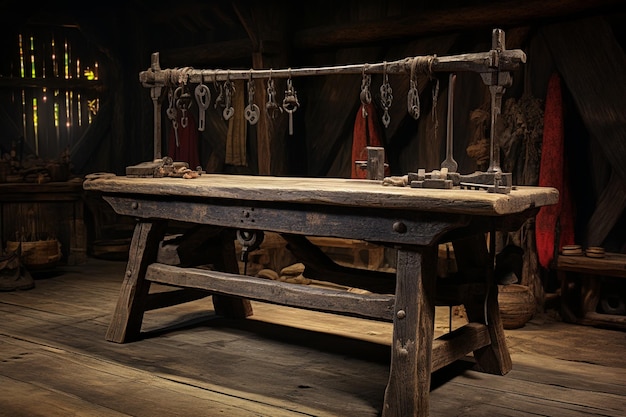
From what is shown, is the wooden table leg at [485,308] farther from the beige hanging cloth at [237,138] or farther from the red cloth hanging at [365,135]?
the beige hanging cloth at [237,138]

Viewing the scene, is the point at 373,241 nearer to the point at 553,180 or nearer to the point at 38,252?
the point at 553,180

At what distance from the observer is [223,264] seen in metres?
5.40

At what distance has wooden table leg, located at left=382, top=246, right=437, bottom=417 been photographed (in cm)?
357

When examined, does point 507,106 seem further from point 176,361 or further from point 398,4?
point 176,361

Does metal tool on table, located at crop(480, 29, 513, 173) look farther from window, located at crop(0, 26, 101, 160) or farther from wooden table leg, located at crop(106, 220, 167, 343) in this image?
window, located at crop(0, 26, 101, 160)

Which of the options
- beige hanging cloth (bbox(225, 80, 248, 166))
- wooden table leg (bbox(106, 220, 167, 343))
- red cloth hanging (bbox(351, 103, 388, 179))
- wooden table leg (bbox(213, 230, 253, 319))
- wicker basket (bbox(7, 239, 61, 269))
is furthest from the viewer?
beige hanging cloth (bbox(225, 80, 248, 166))

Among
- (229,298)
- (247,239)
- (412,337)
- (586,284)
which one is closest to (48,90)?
(229,298)

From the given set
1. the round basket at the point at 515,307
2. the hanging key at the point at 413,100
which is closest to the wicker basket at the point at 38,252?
the round basket at the point at 515,307

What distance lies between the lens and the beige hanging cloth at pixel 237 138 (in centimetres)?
820

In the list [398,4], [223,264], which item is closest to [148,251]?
[223,264]

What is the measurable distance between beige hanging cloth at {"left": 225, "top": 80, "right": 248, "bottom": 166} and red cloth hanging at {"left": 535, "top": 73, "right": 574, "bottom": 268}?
3.48 m

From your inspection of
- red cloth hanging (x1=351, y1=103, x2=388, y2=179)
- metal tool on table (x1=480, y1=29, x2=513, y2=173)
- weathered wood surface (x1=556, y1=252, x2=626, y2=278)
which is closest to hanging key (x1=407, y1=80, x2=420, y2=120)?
metal tool on table (x1=480, y1=29, x2=513, y2=173)

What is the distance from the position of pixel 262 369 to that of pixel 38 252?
3717 millimetres

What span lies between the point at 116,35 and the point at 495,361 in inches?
267
